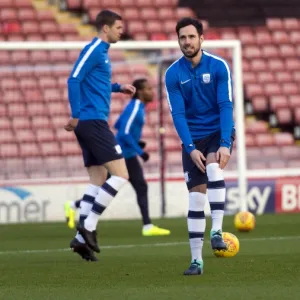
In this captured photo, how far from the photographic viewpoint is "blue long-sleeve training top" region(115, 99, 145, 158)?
11711 mm

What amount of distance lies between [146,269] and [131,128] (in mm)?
4580

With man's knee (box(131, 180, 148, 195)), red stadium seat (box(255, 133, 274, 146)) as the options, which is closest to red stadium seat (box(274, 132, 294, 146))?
red stadium seat (box(255, 133, 274, 146))

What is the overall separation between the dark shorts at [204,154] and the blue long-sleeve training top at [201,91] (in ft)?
0.17

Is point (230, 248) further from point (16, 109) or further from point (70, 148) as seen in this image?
point (16, 109)

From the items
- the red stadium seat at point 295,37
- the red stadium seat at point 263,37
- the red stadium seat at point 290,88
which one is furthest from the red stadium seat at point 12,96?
the red stadium seat at point 295,37

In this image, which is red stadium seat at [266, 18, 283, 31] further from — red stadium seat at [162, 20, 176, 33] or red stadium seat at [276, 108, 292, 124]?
red stadium seat at [276, 108, 292, 124]

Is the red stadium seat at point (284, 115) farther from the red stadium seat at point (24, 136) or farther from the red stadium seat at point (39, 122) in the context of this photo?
the red stadium seat at point (24, 136)

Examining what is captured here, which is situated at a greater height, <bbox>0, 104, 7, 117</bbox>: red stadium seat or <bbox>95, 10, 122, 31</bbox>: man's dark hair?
<bbox>95, 10, 122, 31</bbox>: man's dark hair

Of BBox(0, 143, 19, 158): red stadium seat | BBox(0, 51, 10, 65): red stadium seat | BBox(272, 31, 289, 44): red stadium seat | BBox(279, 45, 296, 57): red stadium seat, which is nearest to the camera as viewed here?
BBox(0, 143, 19, 158): red stadium seat

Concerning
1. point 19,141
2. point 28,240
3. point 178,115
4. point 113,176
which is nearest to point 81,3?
point 19,141

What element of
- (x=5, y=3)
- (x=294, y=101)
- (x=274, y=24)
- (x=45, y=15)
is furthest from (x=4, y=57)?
(x=274, y=24)

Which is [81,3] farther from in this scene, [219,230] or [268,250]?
[219,230]

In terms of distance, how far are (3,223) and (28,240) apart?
360cm

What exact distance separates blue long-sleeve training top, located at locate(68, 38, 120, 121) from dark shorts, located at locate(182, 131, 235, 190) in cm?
174
